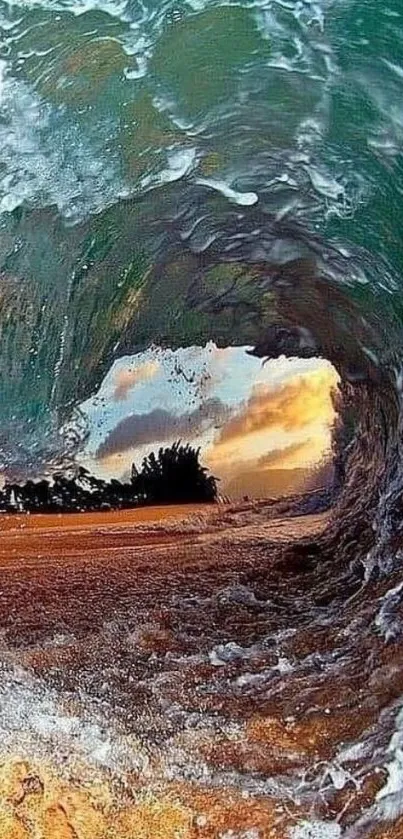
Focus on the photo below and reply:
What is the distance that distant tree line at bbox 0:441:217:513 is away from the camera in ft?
17.1

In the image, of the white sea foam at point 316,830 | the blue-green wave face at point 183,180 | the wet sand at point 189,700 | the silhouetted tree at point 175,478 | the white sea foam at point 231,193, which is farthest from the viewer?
the silhouetted tree at point 175,478

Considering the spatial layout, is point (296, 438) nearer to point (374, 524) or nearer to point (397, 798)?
point (374, 524)

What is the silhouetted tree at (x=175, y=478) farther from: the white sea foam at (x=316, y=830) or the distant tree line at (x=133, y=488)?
Answer: the white sea foam at (x=316, y=830)

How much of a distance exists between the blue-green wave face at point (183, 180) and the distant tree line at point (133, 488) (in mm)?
259

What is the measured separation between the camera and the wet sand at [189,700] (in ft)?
9.02

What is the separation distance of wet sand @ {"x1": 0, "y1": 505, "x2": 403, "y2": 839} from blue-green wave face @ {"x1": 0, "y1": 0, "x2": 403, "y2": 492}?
1.29m

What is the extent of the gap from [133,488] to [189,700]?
8.03 feet

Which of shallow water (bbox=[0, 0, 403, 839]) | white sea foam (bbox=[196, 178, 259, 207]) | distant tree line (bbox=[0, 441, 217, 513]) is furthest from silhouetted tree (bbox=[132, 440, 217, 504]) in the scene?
white sea foam (bbox=[196, 178, 259, 207])

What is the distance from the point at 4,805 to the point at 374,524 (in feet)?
7.31

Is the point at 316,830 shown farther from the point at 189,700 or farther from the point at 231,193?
the point at 231,193

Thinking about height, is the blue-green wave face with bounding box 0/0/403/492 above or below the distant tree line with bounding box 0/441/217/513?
above

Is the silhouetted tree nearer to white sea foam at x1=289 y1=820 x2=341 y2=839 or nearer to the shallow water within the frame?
the shallow water

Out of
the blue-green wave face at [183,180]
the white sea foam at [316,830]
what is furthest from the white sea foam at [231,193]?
the white sea foam at [316,830]

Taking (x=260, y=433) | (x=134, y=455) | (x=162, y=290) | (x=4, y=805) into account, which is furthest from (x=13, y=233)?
(x=4, y=805)
